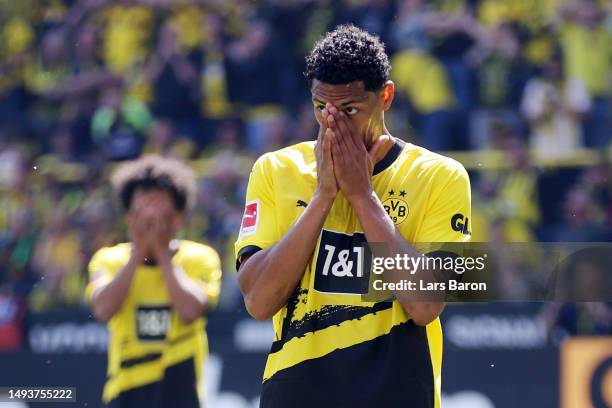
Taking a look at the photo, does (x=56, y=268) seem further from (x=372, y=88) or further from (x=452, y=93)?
(x=372, y=88)

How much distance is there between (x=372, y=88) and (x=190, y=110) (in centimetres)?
536

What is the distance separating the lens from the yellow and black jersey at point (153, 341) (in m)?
4.30

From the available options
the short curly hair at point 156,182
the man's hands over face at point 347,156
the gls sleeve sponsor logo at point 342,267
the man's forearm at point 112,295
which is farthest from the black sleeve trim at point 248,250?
the short curly hair at point 156,182

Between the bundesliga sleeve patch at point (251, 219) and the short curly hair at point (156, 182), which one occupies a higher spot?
the short curly hair at point (156, 182)

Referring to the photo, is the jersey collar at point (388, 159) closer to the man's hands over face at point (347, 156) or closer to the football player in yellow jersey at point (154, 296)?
the man's hands over face at point (347, 156)

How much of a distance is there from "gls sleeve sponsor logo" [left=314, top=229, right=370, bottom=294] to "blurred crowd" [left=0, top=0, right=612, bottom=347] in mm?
4696

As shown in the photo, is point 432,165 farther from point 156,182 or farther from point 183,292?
point 156,182

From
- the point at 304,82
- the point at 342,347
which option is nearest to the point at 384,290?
the point at 342,347

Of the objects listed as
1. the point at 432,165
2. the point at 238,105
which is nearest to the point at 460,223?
the point at 432,165

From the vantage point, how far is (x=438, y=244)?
258cm

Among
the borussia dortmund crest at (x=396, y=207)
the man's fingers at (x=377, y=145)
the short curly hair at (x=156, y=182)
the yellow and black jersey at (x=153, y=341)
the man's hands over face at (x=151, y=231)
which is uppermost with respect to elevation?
the short curly hair at (x=156, y=182)

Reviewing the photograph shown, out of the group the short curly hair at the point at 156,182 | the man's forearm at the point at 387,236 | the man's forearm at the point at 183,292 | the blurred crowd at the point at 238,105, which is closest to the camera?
the man's forearm at the point at 387,236

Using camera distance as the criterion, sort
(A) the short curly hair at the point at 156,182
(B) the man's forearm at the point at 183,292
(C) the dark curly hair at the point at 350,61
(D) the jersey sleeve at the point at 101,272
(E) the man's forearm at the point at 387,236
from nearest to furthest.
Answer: (E) the man's forearm at the point at 387,236 → (C) the dark curly hair at the point at 350,61 → (B) the man's forearm at the point at 183,292 → (D) the jersey sleeve at the point at 101,272 → (A) the short curly hair at the point at 156,182

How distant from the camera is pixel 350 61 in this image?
102 inches
